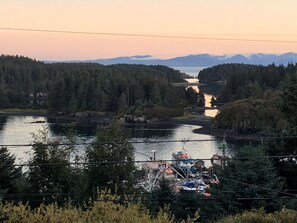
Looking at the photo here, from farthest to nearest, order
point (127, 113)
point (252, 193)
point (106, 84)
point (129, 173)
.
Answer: point (106, 84)
point (127, 113)
point (129, 173)
point (252, 193)

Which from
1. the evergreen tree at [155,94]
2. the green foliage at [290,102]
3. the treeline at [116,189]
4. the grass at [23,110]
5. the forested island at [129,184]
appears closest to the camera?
the forested island at [129,184]

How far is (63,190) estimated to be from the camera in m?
8.81

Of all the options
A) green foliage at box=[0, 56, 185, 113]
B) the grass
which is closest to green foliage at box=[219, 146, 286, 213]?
green foliage at box=[0, 56, 185, 113]

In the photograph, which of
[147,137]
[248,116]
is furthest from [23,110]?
[248,116]

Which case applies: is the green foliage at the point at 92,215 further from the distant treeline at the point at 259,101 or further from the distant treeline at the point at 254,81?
the distant treeline at the point at 254,81

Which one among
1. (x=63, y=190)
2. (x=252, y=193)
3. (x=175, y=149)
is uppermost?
(x=252, y=193)

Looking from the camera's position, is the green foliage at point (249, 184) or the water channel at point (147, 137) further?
the water channel at point (147, 137)

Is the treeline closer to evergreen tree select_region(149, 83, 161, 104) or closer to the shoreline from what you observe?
the shoreline

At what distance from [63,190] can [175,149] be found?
47.9ft

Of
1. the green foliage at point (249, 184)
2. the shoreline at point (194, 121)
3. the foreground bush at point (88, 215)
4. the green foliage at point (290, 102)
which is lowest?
the shoreline at point (194, 121)

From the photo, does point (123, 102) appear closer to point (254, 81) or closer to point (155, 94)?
point (155, 94)

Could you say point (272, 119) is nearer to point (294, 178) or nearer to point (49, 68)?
point (294, 178)

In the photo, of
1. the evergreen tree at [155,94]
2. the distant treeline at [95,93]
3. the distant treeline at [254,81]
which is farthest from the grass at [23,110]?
the distant treeline at [254,81]

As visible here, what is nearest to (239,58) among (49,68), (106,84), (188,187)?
(49,68)
